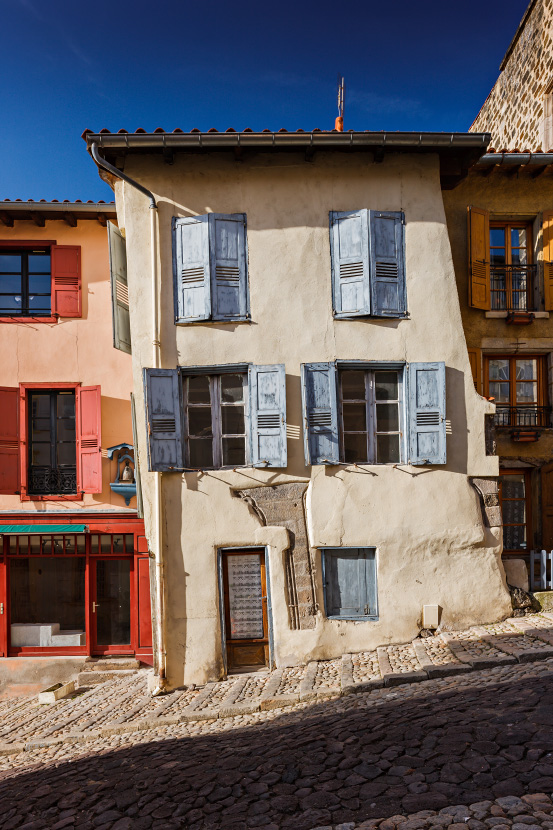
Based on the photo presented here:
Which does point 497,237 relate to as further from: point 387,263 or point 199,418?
point 199,418

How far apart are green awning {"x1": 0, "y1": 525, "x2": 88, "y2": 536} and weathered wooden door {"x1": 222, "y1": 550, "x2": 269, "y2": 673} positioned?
3.21m

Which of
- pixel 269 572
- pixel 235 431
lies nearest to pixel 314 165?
pixel 235 431

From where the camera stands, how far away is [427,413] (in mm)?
7906

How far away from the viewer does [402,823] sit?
135 inches

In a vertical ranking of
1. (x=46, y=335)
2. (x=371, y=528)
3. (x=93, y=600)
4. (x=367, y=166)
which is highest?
(x=367, y=166)

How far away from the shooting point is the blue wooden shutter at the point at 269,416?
781 cm

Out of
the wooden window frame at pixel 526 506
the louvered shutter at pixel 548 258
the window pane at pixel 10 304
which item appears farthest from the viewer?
the window pane at pixel 10 304

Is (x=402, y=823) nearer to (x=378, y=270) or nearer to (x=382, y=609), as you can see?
(x=382, y=609)

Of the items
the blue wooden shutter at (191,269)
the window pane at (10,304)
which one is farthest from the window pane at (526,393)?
the window pane at (10,304)

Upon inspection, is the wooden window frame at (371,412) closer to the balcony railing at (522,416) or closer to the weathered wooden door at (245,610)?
the weathered wooden door at (245,610)

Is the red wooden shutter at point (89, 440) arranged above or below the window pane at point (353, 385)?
below

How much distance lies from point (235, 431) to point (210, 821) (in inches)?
196

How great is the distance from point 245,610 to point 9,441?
5.13 m

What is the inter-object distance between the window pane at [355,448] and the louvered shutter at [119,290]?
356 centimetres
